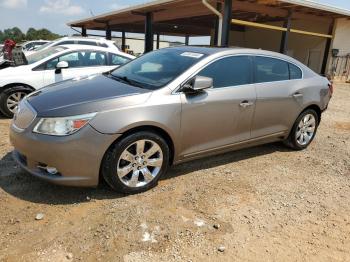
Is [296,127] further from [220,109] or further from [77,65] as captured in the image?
[77,65]

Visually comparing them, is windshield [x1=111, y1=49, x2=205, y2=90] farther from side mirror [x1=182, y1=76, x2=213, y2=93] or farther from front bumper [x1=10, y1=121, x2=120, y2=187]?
front bumper [x1=10, y1=121, x2=120, y2=187]

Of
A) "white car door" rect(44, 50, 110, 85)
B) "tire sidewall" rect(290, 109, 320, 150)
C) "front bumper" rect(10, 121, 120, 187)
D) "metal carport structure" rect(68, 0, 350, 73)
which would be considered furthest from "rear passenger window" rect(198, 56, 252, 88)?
"metal carport structure" rect(68, 0, 350, 73)

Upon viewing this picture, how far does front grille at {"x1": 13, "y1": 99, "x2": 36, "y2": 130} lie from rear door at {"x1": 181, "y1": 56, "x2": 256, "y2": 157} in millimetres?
1555

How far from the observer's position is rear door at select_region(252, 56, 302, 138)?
175 inches

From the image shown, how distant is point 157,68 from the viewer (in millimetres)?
4133

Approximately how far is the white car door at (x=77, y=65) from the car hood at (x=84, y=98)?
3.05 meters

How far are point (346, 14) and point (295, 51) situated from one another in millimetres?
4700

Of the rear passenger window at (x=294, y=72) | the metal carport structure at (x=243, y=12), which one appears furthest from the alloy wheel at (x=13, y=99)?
the metal carport structure at (x=243, y=12)

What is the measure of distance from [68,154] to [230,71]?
222 cm

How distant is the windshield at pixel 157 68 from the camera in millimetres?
3821

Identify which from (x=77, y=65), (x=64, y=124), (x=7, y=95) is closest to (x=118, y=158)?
(x=64, y=124)

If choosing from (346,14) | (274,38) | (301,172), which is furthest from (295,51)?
(301,172)

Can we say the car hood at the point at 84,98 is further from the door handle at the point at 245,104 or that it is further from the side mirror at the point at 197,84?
the door handle at the point at 245,104

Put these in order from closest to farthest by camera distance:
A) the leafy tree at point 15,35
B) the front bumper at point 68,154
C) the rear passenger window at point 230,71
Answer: the front bumper at point 68,154 < the rear passenger window at point 230,71 < the leafy tree at point 15,35
